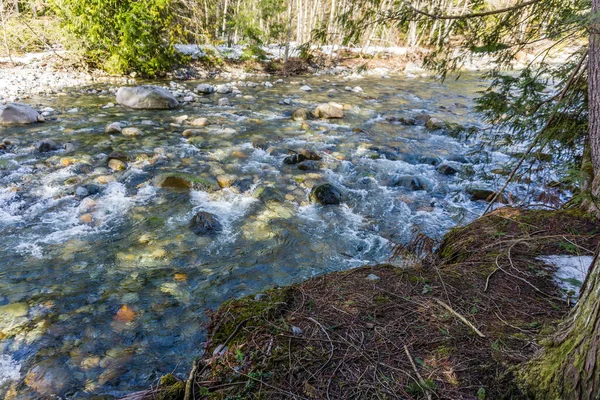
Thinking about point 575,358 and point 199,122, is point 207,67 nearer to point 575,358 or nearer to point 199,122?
point 199,122

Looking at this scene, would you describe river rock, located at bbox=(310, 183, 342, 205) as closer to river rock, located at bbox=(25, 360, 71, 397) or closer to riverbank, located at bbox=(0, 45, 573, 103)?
riverbank, located at bbox=(0, 45, 573, 103)

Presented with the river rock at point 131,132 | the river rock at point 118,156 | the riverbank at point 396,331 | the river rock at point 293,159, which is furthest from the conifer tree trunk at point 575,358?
the river rock at point 131,132

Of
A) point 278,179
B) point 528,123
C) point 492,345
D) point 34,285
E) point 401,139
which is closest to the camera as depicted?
point 492,345

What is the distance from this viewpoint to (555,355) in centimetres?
155

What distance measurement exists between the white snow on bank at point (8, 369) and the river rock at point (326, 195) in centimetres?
443

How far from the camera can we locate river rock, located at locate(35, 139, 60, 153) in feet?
24.3

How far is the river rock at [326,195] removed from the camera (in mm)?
6137

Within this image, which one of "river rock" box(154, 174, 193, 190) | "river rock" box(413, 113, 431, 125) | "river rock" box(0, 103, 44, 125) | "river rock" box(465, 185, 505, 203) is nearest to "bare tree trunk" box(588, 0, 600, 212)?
"river rock" box(465, 185, 505, 203)

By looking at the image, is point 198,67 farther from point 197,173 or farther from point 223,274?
point 223,274

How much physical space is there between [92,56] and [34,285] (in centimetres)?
1322

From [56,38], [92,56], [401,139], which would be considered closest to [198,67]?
[92,56]

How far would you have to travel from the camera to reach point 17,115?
8797mm

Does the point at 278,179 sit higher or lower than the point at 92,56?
lower

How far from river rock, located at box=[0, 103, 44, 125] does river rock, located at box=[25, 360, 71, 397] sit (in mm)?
8283
